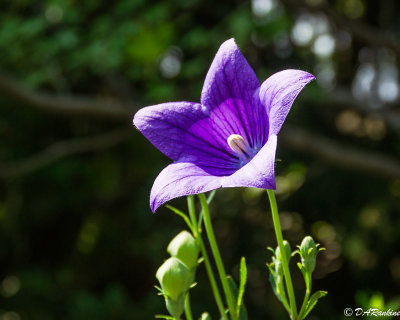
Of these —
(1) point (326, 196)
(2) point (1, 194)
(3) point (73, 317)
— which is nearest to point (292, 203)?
(1) point (326, 196)

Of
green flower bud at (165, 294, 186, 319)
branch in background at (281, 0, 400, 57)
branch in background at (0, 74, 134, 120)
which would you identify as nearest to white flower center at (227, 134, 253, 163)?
green flower bud at (165, 294, 186, 319)

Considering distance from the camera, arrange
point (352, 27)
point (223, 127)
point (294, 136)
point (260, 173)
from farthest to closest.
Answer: point (352, 27) < point (294, 136) < point (223, 127) < point (260, 173)

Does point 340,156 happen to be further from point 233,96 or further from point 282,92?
point 282,92

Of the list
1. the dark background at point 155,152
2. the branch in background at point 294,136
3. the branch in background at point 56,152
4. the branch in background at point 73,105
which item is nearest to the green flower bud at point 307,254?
the dark background at point 155,152

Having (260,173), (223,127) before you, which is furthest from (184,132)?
(260,173)

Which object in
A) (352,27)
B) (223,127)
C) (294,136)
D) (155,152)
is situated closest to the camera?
(223,127)

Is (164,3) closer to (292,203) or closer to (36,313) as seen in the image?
(292,203)

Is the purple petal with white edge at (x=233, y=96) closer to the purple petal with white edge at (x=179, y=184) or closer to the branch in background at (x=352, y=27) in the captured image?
the purple petal with white edge at (x=179, y=184)
